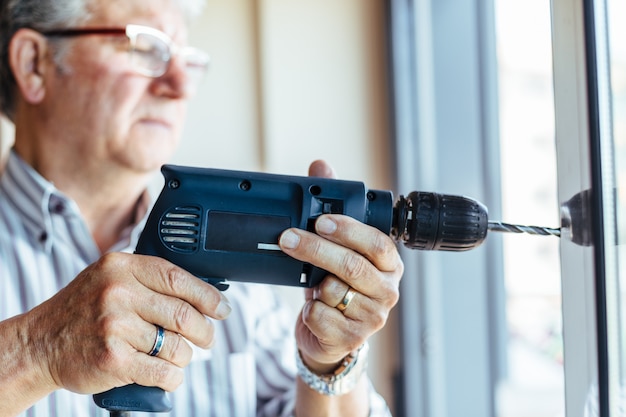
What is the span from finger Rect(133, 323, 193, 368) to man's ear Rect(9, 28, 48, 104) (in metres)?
0.64

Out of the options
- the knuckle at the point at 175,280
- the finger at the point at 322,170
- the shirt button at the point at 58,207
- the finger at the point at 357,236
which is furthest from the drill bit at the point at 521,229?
the shirt button at the point at 58,207

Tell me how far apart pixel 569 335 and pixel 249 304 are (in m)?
0.59

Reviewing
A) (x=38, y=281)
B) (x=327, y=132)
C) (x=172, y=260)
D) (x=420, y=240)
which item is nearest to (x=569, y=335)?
(x=420, y=240)

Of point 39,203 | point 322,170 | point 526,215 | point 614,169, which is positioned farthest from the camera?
point 526,215

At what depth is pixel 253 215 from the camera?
649 millimetres

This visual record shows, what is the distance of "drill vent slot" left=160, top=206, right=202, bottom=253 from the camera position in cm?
65

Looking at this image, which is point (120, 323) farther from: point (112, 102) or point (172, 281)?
point (112, 102)

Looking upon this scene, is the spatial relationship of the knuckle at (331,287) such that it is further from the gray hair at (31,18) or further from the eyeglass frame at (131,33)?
the gray hair at (31,18)

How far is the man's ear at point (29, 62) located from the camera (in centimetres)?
109

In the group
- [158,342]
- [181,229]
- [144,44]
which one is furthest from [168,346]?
[144,44]

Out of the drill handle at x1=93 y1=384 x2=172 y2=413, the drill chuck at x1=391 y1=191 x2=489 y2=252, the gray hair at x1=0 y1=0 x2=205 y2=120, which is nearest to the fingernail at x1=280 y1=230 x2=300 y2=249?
the drill chuck at x1=391 y1=191 x2=489 y2=252

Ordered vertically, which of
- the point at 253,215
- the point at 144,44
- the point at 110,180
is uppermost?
the point at 144,44

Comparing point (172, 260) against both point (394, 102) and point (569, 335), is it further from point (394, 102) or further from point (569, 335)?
point (394, 102)

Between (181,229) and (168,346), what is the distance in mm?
128
